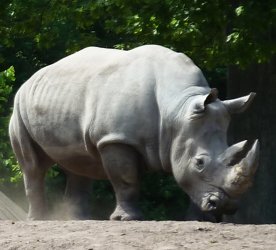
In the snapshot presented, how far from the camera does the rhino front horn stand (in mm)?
10289

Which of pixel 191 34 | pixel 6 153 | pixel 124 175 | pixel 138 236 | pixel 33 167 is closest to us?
pixel 138 236

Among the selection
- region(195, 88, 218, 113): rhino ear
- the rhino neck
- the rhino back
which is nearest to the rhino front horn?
region(195, 88, 218, 113): rhino ear

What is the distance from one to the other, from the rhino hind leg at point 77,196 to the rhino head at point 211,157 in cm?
169

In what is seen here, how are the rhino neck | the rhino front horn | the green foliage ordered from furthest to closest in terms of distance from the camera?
the green foliage
the rhino neck
the rhino front horn

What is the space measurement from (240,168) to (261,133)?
5.82 metres

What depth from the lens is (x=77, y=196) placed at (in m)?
12.2

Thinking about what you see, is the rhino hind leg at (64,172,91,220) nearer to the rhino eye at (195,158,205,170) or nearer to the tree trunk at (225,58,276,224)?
the rhino eye at (195,158,205,170)

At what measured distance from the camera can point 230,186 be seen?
10375mm

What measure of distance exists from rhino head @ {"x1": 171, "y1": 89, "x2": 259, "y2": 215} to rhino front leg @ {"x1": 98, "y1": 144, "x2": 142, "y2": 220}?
367 millimetres

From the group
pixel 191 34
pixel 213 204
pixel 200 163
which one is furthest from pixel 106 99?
pixel 191 34

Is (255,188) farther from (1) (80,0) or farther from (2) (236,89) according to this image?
(1) (80,0)

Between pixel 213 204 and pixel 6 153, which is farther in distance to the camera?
pixel 6 153

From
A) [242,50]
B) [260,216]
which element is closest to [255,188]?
[260,216]

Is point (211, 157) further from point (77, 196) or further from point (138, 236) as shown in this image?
point (77, 196)
